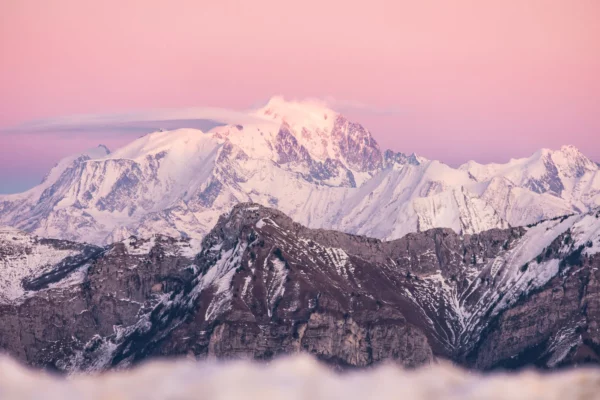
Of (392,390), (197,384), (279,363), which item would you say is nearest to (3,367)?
(197,384)

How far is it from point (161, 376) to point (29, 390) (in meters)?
2.39

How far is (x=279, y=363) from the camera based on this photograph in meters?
22.1

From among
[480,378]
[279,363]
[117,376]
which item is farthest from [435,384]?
[117,376]

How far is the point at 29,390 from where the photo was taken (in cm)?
2145

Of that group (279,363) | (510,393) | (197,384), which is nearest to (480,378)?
(510,393)

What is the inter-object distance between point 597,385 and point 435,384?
9.99 feet

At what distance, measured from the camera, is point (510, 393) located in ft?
73.2

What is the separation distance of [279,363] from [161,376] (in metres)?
2.19

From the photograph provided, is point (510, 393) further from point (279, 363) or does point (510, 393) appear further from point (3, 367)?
point (3, 367)

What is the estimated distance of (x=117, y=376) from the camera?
21.9 m

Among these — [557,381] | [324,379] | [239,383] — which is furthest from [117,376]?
[557,381]

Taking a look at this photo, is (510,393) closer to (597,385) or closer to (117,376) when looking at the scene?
(597,385)

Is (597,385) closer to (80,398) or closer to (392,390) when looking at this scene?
(392,390)

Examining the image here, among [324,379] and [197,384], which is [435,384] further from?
[197,384]
